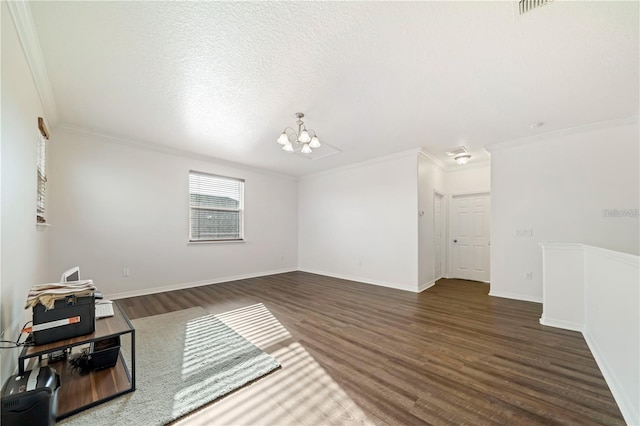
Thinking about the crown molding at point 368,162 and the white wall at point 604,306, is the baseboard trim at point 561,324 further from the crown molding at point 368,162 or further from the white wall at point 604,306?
the crown molding at point 368,162

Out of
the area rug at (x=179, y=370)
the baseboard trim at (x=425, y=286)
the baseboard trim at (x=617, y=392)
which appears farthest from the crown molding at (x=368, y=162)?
the area rug at (x=179, y=370)

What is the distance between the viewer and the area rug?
1593mm

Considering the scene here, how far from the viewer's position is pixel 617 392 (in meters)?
1.74

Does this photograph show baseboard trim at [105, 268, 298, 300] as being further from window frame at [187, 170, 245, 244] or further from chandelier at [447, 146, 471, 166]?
chandelier at [447, 146, 471, 166]

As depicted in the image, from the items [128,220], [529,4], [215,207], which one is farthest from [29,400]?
[215,207]

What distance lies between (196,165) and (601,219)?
668 centimetres

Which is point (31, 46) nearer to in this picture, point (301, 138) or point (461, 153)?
point (301, 138)

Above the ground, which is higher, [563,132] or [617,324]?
[563,132]

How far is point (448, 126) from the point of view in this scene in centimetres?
361

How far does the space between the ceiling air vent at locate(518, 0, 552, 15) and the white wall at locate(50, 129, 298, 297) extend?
513cm

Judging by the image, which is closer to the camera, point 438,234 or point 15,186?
point 15,186

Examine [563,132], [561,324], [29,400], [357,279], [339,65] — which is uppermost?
[339,65]

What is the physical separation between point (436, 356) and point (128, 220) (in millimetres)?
4853

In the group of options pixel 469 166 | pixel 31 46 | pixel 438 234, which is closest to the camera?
pixel 31 46
